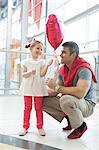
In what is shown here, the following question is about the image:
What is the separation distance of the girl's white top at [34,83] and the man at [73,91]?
0.37 feet

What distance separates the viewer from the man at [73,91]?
2023 millimetres

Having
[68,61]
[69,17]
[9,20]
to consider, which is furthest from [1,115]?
[69,17]

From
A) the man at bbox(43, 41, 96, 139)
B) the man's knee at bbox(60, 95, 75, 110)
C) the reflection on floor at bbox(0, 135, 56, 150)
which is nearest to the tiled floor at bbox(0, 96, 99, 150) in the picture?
the reflection on floor at bbox(0, 135, 56, 150)

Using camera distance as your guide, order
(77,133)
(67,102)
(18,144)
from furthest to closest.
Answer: (77,133) → (67,102) → (18,144)

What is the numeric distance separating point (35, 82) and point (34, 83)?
0.4 inches

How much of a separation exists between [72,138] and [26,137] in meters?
0.33

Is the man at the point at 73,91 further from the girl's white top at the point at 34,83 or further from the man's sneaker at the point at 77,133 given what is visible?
the girl's white top at the point at 34,83

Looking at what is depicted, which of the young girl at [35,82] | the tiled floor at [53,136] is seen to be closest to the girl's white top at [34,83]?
the young girl at [35,82]

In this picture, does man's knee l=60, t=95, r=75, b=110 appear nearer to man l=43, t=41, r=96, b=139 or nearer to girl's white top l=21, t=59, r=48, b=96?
man l=43, t=41, r=96, b=139

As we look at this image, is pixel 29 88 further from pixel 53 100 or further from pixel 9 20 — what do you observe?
pixel 9 20

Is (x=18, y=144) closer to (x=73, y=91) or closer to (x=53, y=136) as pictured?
(x=53, y=136)

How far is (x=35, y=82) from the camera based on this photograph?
7.18ft

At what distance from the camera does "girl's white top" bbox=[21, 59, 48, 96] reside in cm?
217

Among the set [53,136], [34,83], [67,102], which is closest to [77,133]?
[53,136]
